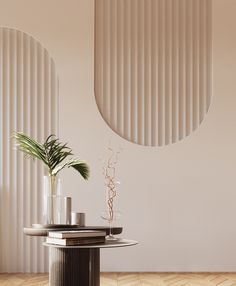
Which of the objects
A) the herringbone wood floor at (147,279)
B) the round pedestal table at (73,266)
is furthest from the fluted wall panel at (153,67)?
the round pedestal table at (73,266)

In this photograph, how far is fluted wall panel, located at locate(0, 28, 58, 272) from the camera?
5676 mm

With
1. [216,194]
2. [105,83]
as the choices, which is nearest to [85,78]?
[105,83]

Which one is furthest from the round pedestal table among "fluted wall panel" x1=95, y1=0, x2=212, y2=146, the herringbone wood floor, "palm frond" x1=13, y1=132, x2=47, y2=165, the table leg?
"fluted wall panel" x1=95, y1=0, x2=212, y2=146

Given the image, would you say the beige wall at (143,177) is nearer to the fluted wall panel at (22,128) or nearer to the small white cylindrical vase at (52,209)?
the fluted wall panel at (22,128)

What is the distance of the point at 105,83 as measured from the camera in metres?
5.82

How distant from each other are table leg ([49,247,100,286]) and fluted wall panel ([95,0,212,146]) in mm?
2330

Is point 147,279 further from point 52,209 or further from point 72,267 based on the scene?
point 72,267

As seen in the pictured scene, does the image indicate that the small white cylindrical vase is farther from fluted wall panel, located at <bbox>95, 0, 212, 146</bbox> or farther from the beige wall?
fluted wall panel, located at <bbox>95, 0, 212, 146</bbox>

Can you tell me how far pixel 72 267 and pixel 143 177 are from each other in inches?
89.5

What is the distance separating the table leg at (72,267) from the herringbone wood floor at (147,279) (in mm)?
1476

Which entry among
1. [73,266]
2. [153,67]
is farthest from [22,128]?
[73,266]

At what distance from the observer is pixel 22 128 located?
18.8 ft

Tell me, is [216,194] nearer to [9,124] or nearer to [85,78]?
[85,78]

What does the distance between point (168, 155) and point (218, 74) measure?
86 centimetres
